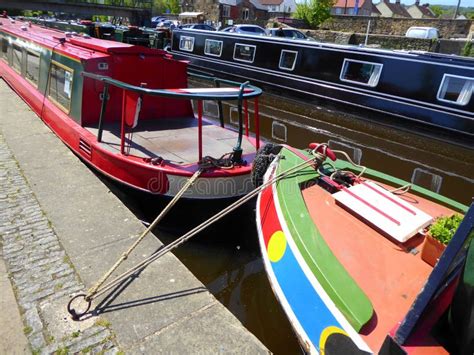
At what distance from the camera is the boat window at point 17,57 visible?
333 inches

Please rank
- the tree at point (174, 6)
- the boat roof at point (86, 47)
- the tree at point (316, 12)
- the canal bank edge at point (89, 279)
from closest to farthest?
the canal bank edge at point (89, 279) → the boat roof at point (86, 47) → the tree at point (316, 12) → the tree at point (174, 6)

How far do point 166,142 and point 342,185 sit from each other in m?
2.51

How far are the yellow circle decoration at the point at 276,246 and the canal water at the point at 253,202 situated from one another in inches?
38.5

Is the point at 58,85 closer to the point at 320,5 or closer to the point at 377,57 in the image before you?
the point at 377,57

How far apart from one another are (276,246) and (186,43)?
14388 millimetres

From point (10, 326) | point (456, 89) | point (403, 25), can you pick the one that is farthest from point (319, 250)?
point (403, 25)

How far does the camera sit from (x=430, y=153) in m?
9.14

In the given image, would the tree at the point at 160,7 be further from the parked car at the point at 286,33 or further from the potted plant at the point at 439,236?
the potted plant at the point at 439,236

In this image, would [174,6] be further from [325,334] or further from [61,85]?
[325,334]

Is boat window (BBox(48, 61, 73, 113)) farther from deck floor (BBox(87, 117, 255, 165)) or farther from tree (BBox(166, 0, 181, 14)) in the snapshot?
tree (BBox(166, 0, 181, 14))

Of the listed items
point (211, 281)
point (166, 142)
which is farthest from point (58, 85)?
point (211, 281)

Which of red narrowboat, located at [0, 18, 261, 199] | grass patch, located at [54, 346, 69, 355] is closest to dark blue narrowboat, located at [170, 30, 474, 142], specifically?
red narrowboat, located at [0, 18, 261, 199]

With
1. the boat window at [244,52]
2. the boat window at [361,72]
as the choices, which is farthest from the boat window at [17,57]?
the boat window at [361,72]

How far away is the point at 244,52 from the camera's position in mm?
13383
